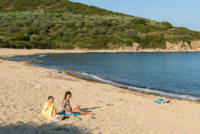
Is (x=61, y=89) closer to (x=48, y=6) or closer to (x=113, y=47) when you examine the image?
(x=113, y=47)

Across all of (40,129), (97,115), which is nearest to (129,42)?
(97,115)

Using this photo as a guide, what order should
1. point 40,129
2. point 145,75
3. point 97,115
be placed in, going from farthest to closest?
point 145,75 → point 97,115 → point 40,129

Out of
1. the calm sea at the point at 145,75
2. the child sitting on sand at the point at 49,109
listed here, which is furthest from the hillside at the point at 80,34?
the child sitting on sand at the point at 49,109

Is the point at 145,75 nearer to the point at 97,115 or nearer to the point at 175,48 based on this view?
the point at 97,115

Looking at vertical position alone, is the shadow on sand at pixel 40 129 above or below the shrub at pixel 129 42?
below

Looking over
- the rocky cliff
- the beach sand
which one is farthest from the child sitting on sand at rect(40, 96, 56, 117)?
the rocky cliff

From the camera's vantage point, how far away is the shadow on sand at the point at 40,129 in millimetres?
5793

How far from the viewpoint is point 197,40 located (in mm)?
110062

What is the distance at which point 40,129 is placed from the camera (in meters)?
6.07

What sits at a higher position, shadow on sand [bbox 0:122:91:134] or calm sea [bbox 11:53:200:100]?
shadow on sand [bbox 0:122:91:134]

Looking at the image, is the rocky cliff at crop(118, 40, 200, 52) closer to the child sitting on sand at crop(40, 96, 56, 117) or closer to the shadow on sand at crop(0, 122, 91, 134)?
the child sitting on sand at crop(40, 96, 56, 117)

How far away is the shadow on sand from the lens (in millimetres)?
5793

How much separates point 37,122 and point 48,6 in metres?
176

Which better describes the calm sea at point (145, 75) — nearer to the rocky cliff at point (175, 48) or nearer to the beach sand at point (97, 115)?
the beach sand at point (97, 115)
